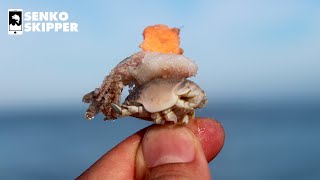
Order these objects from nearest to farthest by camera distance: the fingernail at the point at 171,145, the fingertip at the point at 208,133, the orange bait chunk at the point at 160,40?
1. the fingernail at the point at 171,145
2. the orange bait chunk at the point at 160,40
3. the fingertip at the point at 208,133

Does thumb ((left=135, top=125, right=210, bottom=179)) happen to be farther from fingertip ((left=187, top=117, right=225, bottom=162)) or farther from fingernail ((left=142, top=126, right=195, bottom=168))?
fingertip ((left=187, top=117, right=225, bottom=162))

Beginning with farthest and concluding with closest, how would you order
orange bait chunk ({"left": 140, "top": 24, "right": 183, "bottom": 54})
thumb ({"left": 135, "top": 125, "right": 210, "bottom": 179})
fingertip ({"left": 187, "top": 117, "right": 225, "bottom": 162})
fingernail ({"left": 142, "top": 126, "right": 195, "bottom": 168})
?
fingertip ({"left": 187, "top": 117, "right": 225, "bottom": 162}) < orange bait chunk ({"left": 140, "top": 24, "right": 183, "bottom": 54}) < fingernail ({"left": 142, "top": 126, "right": 195, "bottom": 168}) < thumb ({"left": 135, "top": 125, "right": 210, "bottom": 179})

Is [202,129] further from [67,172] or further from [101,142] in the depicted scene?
[101,142]

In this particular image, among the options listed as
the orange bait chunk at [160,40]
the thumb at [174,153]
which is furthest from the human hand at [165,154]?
the orange bait chunk at [160,40]

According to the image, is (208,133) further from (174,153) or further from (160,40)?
(160,40)

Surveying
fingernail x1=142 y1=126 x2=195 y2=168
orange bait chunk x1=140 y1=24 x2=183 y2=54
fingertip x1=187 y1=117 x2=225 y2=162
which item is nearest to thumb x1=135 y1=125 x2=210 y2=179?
fingernail x1=142 y1=126 x2=195 y2=168

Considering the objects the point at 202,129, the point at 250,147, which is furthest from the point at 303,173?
the point at 202,129

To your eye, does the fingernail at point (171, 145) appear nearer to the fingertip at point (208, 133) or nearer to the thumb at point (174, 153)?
the thumb at point (174, 153)
